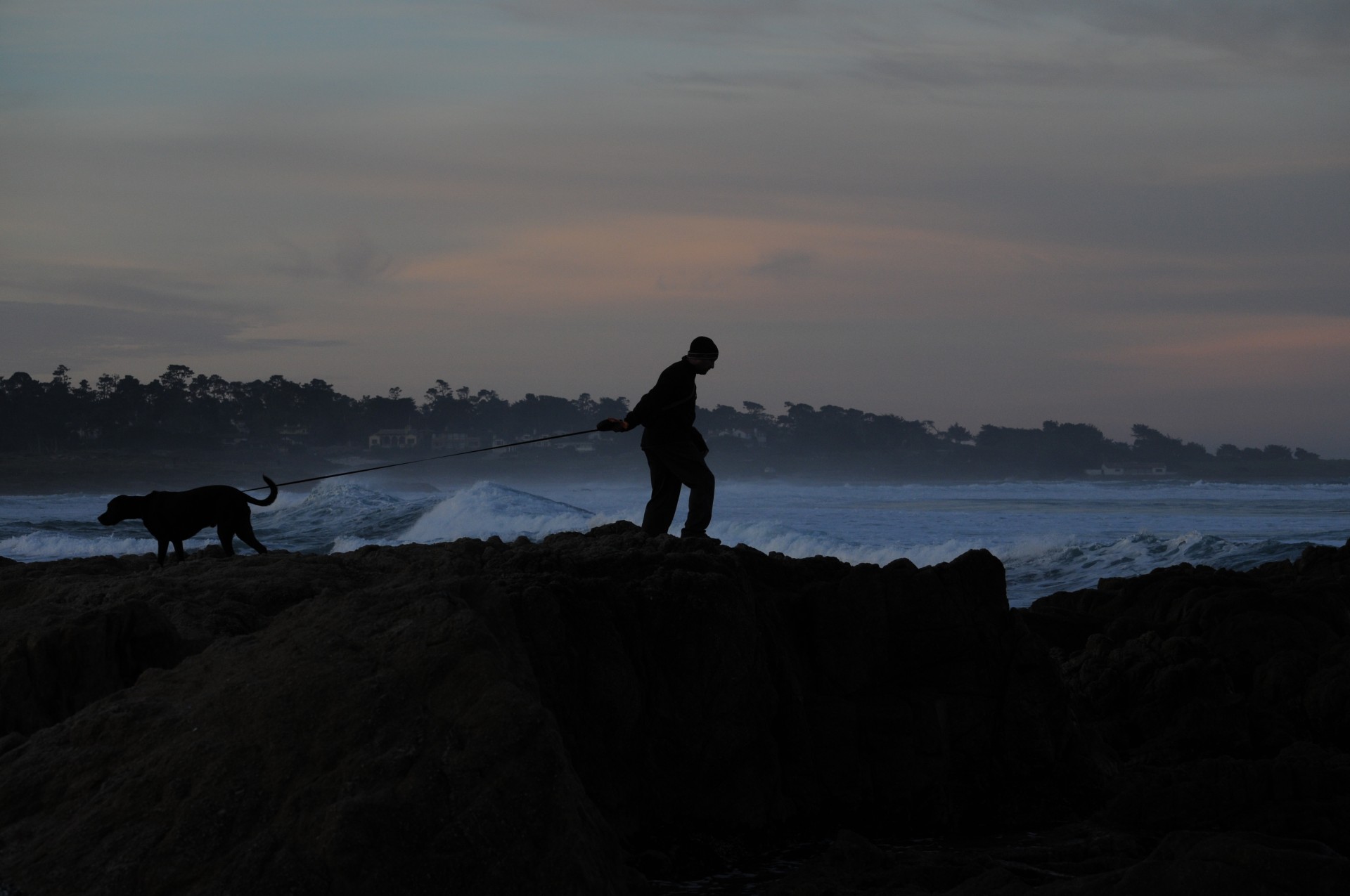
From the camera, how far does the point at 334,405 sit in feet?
323

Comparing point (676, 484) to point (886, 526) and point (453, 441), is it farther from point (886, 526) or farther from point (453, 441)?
point (453, 441)

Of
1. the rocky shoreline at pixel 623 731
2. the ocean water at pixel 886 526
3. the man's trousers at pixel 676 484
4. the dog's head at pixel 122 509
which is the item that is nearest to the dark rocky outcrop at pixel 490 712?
the rocky shoreline at pixel 623 731

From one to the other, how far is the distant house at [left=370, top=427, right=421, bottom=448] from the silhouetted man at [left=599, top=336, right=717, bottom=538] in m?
92.4

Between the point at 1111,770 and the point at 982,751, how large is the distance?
1.05 meters

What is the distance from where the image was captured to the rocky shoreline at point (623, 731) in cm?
355

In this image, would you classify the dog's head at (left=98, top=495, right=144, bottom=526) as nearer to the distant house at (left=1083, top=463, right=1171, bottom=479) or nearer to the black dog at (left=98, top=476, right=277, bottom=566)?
the black dog at (left=98, top=476, right=277, bottom=566)

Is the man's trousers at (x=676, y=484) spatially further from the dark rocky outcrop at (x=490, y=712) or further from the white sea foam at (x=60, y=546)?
the white sea foam at (x=60, y=546)

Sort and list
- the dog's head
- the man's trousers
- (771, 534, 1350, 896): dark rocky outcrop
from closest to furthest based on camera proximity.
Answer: (771, 534, 1350, 896): dark rocky outcrop → the man's trousers → the dog's head

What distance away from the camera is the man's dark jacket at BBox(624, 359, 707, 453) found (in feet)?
26.1

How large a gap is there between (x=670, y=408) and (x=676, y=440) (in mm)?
226

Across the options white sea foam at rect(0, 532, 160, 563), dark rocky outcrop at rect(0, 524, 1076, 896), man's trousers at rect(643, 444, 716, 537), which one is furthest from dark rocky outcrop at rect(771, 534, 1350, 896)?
white sea foam at rect(0, 532, 160, 563)

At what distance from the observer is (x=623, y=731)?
561 cm

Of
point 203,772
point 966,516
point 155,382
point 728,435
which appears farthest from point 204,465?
point 203,772

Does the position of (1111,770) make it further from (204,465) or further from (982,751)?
(204,465)
